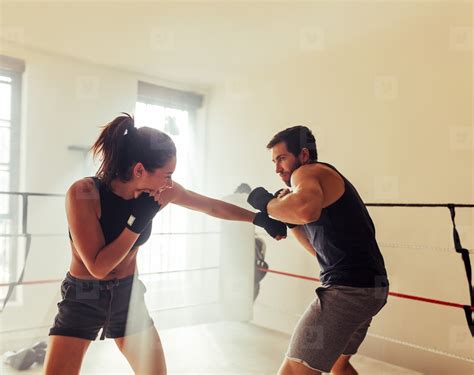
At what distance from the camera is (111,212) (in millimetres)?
1443

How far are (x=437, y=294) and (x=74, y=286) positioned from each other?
2.47 m

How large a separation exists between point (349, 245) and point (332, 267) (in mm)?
106

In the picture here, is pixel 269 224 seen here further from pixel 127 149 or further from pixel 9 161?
pixel 9 161

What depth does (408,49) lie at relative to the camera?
10.4 feet

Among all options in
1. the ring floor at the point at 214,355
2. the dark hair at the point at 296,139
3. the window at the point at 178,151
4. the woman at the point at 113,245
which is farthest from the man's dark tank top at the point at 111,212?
the window at the point at 178,151

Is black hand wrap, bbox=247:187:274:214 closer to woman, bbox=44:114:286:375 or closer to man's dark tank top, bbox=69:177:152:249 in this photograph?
woman, bbox=44:114:286:375

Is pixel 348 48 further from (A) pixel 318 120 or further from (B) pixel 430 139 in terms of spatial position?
(B) pixel 430 139

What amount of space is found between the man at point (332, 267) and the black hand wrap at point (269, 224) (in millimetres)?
188

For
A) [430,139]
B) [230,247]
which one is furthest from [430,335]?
[230,247]

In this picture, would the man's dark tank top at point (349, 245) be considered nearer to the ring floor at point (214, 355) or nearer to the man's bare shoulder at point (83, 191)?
the man's bare shoulder at point (83, 191)

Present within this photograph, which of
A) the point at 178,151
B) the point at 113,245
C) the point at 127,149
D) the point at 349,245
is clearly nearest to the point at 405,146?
the point at 349,245

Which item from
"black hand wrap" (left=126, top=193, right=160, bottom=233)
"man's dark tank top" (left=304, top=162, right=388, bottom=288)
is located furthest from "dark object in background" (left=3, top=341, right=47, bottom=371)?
"man's dark tank top" (left=304, top=162, right=388, bottom=288)

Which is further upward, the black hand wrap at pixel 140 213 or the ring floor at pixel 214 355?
the black hand wrap at pixel 140 213

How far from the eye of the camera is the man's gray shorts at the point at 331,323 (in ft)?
4.77
